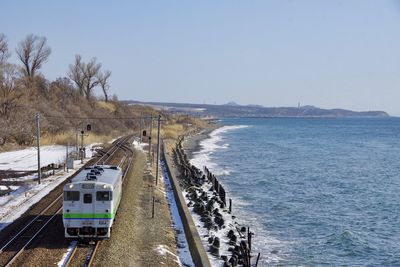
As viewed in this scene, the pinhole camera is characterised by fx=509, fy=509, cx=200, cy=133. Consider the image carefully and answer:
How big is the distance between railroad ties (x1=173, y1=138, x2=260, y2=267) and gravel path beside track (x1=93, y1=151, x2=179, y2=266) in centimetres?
214

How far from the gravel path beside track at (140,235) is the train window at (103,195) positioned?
174cm

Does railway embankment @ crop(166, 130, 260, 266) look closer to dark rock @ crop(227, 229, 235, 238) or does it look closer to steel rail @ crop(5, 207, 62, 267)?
dark rock @ crop(227, 229, 235, 238)

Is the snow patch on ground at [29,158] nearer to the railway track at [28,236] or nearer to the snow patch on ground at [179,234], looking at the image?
the snow patch on ground at [179,234]

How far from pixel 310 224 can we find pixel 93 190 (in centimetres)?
1568

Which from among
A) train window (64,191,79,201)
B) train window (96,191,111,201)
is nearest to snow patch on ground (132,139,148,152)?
train window (96,191,111,201)

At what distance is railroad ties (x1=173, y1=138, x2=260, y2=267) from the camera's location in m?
21.8

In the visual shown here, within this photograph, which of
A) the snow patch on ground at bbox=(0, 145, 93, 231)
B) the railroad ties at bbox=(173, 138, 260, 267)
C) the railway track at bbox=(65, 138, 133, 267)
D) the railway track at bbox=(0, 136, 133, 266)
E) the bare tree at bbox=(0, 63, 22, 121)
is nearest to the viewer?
the railway track at bbox=(65, 138, 133, 267)

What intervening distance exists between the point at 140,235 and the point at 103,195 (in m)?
3.03

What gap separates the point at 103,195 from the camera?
20.4 metres

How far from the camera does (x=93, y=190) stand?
66.6 feet

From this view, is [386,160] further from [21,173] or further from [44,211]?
[44,211]

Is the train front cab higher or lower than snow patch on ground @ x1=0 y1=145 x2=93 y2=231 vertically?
higher

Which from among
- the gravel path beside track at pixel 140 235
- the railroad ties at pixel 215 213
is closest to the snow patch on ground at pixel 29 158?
the railroad ties at pixel 215 213

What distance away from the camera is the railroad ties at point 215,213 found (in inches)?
859
